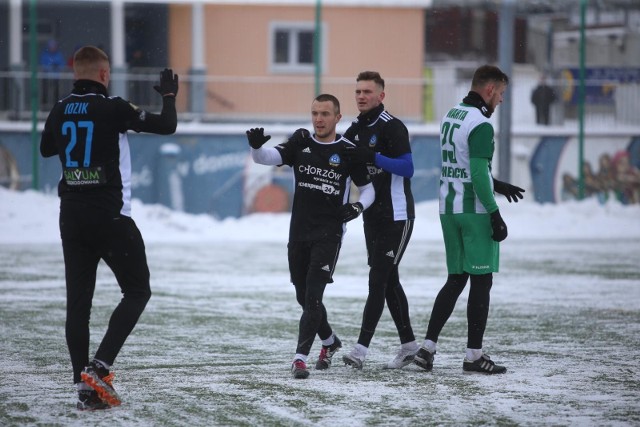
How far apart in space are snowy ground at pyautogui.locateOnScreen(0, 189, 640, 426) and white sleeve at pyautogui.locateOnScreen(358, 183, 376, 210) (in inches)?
42.3

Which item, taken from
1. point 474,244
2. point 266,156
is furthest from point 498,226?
point 266,156

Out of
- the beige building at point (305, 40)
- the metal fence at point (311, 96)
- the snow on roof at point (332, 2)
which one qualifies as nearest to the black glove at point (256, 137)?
the metal fence at point (311, 96)

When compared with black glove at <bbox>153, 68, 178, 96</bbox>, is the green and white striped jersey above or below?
below

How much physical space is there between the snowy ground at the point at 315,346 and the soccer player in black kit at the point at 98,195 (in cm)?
39

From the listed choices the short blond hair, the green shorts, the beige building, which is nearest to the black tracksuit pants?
the short blond hair

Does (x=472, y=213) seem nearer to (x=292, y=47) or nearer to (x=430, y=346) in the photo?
(x=430, y=346)

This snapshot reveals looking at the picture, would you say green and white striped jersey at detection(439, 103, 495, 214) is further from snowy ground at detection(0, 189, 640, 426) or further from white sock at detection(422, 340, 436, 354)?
snowy ground at detection(0, 189, 640, 426)

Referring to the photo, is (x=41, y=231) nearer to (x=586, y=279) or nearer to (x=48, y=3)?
(x=48, y=3)

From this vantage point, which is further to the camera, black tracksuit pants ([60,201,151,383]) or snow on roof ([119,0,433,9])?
snow on roof ([119,0,433,9])

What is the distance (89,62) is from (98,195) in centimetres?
74

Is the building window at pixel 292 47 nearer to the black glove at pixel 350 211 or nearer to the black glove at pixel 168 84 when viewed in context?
the black glove at pixel 350 211

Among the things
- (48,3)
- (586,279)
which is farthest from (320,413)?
(48,3)

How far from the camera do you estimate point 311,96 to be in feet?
74.9

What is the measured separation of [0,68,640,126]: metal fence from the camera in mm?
22391
